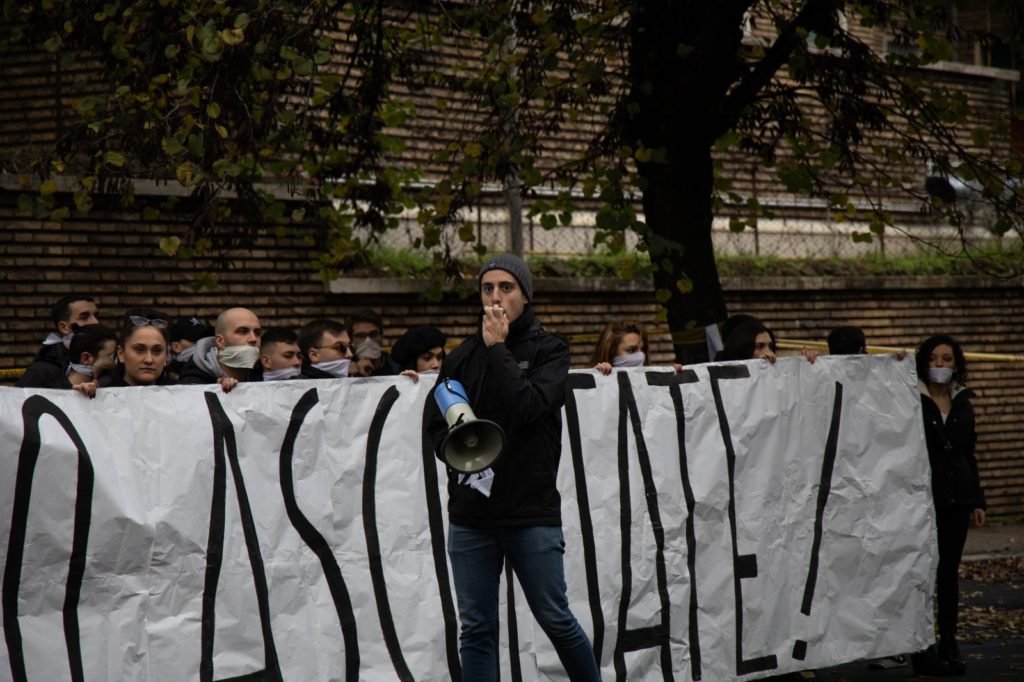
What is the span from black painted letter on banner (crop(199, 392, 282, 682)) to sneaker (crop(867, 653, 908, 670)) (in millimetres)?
3676

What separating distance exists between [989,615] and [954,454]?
206cm

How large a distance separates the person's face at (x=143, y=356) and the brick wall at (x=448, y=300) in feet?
12.9

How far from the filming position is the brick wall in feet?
31.9

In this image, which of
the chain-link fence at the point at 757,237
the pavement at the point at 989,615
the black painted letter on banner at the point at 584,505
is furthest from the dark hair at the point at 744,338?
the chain-link fence at the point at 757,237

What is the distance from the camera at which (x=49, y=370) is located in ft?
23.3

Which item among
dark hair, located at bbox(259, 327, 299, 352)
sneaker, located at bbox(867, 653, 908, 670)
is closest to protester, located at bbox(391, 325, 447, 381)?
dark hair, located at bbox(259, 327, 299, 352)

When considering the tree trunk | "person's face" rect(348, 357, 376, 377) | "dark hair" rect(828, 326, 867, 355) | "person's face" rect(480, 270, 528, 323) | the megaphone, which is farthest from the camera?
the tree trunk

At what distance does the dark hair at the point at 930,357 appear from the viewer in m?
7.80

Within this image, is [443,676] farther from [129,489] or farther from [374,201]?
[374,201]

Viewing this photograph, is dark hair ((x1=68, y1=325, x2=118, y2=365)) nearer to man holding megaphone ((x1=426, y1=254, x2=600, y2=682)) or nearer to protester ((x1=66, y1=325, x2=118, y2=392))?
protester ((x1=66, y1=325, x2=118, y2=392))

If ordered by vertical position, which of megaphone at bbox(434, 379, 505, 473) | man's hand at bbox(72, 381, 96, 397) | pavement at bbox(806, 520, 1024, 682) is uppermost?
man's hand at bbox(72, 381, 96, 397)

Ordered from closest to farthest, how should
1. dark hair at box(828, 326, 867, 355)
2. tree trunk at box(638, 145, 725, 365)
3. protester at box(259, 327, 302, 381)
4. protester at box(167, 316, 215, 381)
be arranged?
protester at box(259, 327, 302, 381)
protester at box(167, 316, 215, 381)
dark hair at box(828, 326, 867, 355)
tree trunk at box(638, 145, 725, 365)

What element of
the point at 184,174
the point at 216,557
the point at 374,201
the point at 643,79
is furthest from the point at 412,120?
the point at 216,557

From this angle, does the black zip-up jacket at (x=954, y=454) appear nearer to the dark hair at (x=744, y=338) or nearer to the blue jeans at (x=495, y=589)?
the dark hair at (x=744, y=338)
